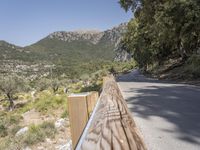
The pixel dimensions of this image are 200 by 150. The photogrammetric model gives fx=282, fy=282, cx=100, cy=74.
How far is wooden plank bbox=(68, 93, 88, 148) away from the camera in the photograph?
3102mm

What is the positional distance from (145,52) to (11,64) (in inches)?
4687

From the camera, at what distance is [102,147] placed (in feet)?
4.65

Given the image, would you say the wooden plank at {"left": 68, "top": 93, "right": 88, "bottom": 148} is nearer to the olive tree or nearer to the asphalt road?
the asphalt road

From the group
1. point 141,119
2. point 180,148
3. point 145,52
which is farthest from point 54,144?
point 145,52

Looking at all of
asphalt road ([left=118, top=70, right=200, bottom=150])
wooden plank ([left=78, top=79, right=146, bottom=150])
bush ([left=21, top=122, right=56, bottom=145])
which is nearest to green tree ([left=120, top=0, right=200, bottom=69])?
asphalt road ([left=118, top=70, right=200, bottom=150])

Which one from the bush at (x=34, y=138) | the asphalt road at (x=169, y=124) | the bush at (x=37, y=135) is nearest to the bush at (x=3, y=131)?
the bush at (x=37, y=135)

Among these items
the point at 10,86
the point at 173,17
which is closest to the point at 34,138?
the point at 173,17

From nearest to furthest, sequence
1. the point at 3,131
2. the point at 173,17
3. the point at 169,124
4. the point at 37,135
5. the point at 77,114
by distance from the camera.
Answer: the point at 77,114
the point at 169,124
the point at 37,135
the point at 3,131
the point at 173,17

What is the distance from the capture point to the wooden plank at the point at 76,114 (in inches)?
122

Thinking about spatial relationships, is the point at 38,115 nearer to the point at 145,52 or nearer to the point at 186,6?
the point at 186,6

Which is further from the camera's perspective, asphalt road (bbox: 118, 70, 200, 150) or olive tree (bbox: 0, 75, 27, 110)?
olive tree (bbox: 0, 75, 27, 110)

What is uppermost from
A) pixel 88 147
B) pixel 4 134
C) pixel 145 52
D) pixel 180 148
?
pixel 145 52

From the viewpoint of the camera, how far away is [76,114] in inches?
123

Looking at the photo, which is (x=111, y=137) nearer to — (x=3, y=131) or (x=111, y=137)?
(x=111, y=137)
